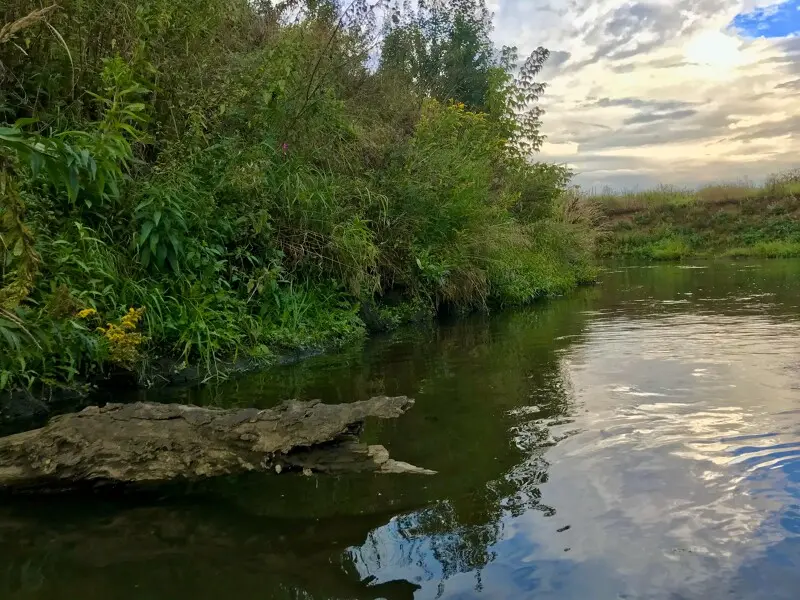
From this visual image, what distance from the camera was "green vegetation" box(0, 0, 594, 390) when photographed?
440 cm

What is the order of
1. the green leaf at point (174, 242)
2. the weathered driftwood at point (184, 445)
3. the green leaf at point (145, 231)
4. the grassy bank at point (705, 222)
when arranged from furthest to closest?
the grassy bank at point (705, 222) → the green leaf at point (174, 242) → the green leaf at point (145, 231) → the weathered driftwood at point (184, 445)

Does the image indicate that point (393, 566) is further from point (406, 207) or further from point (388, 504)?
point (406, 207)

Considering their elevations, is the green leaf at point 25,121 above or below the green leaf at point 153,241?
above

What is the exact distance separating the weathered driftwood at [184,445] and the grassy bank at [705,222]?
83.8ft

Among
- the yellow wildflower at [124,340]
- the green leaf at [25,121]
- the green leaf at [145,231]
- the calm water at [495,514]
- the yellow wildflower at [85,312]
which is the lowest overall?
the calm water at [495,514]

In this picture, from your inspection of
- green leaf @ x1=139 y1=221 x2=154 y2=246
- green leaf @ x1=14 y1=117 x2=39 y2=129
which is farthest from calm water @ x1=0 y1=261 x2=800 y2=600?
green leaf @ x1=14 y1=117 x2=39 y2=129

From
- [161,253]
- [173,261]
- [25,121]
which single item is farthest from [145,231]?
[25,121]

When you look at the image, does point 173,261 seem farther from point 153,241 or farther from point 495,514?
point 495,514

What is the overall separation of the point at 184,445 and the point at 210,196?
3.49 m

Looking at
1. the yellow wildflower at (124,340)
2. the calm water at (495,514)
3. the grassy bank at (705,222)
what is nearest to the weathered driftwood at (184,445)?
the calm water at (495,514)

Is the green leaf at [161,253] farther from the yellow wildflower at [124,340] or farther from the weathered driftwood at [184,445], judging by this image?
the weathered driftwood at [184,445]

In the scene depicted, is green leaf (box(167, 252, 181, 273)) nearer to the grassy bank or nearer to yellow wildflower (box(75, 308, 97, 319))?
yellow wildflower (box(75, 308, 97, 319))

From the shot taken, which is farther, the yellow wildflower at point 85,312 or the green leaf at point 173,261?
the green leaf at point 173,261

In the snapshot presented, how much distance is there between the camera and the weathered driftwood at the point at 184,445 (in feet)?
9.39
